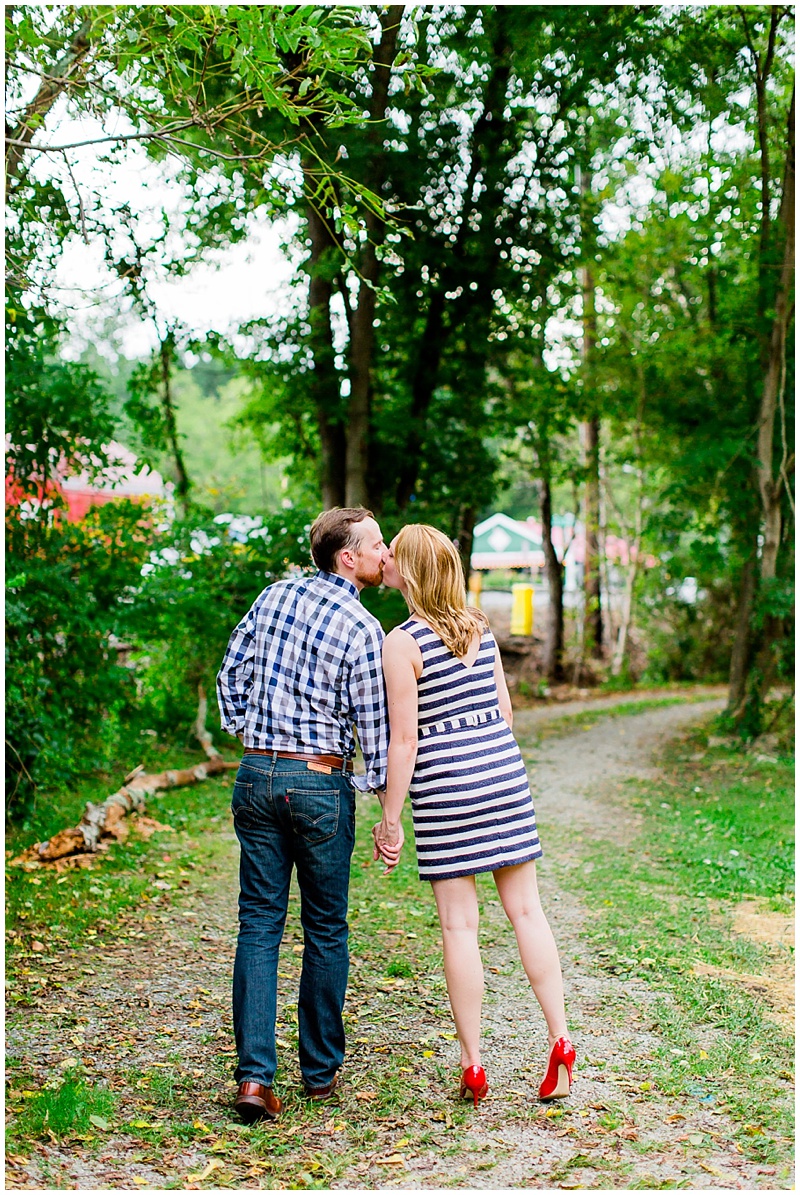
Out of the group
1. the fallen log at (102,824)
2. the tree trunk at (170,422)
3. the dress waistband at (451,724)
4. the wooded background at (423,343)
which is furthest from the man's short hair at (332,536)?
the tree trunk at (170,422)

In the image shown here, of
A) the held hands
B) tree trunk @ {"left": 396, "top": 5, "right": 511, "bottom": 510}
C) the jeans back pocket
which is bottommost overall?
the held hands

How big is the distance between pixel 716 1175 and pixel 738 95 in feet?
32.6

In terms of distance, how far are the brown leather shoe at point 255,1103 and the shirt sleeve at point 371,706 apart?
3.05 ft

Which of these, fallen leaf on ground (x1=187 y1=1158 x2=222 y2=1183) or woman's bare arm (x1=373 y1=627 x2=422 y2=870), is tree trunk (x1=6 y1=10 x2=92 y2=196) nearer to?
woman's bare arm (x1=373 y1=627 x2=422 y2=870)

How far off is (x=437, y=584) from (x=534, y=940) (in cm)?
115

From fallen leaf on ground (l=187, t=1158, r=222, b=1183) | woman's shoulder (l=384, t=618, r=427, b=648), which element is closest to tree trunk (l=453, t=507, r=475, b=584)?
woman's shoulder (l=384, t=618, r=427, b=648)

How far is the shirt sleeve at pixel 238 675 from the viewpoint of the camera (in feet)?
10.9

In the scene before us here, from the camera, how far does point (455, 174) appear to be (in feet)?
33.9

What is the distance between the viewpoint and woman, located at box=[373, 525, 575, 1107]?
3.24m

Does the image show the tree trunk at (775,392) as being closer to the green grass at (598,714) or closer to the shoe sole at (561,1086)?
the green grass at (598,714)

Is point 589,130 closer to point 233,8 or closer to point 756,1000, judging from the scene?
point 233,8

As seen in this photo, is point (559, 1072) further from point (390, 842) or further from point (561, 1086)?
point (390, 842)

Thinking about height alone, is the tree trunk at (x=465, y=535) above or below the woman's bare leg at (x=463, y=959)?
above

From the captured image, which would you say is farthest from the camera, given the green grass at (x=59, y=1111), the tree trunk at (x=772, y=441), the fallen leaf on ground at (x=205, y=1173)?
the tree trunk at (x=772, y=441)
